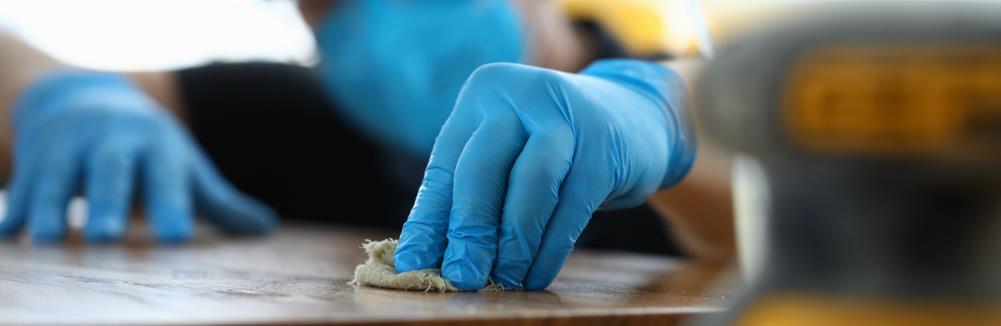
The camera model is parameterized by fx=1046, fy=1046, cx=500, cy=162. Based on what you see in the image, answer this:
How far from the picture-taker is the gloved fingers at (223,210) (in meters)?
1.73

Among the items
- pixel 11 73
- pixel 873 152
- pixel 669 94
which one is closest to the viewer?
pixel 873 152

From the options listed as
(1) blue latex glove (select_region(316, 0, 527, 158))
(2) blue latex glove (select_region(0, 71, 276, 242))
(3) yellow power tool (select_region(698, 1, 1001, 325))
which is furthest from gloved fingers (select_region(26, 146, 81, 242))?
(3) yellow power tool (select_region(698, 1, 1001, 325))

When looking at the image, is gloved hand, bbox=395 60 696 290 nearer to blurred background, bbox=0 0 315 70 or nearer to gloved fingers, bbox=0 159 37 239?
gloved fingers, bbox=0 159 37 239

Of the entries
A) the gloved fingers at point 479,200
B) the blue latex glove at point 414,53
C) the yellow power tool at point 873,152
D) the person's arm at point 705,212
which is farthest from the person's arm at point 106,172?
the yellow power tool at point 873,152

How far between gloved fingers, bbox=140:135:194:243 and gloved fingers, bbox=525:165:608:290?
31.7 inches

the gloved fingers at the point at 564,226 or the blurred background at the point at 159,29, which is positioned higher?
the blurred background at the point at 159,29

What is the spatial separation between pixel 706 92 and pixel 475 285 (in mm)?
514

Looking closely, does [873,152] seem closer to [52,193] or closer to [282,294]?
[282,294]

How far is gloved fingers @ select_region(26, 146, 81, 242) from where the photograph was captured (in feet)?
4.91

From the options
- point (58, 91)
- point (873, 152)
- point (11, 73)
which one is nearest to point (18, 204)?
point (58, 91)

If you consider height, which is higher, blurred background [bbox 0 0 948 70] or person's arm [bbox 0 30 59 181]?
blurred background [bbox 0 0 948 70]

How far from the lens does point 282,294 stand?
0.78m

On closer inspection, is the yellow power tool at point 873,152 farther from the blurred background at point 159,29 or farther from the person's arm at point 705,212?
the blurred background at point 159,29

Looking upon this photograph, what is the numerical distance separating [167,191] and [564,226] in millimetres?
958
